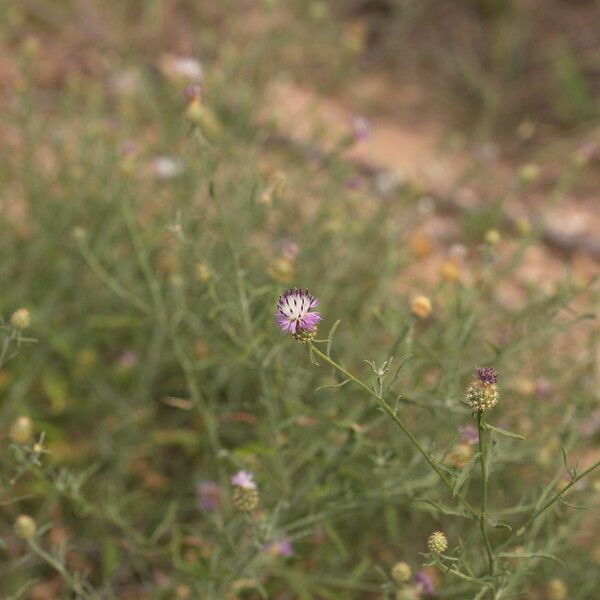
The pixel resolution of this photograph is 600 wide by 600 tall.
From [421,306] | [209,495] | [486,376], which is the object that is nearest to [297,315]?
[486,376]

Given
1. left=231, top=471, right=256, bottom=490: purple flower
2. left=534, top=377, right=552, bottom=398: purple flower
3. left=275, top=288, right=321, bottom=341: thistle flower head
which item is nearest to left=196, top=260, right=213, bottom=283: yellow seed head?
left=231, top=471, right=256, bottom=490: purple flower

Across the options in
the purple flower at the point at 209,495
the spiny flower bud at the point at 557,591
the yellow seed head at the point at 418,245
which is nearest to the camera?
the spiny flower bud at the point at 557,591

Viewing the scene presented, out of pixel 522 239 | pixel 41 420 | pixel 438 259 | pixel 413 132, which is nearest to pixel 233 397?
pixel 41 420

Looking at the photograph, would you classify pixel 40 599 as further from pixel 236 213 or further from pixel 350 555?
pixel 236 213

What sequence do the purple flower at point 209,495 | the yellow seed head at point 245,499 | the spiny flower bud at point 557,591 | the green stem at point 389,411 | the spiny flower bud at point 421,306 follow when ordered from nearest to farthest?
the green stem at point 389,411, the yellow seed head at point 245,499, the spiny flower bud at point 421,306, the spiny flower bud at point 557,591, the purple flower at point 209,495

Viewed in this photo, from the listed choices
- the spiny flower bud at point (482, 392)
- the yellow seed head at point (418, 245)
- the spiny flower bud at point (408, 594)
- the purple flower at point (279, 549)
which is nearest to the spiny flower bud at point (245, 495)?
the purple flower at point (279, 549)

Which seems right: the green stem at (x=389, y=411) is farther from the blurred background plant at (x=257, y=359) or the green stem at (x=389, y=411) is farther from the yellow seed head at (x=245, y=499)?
the yellow seed head at (x=245, y=499)
